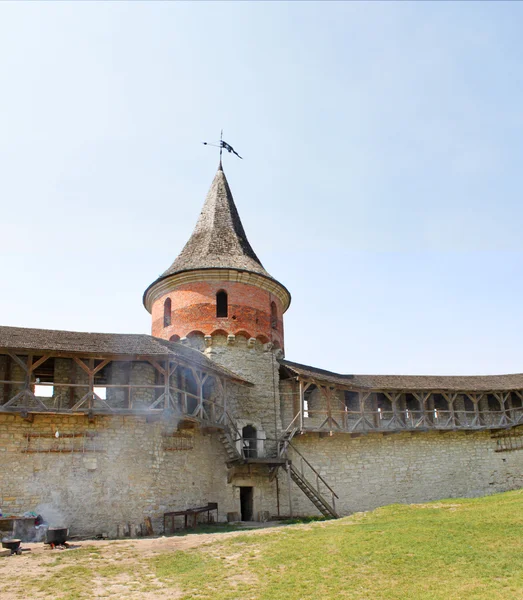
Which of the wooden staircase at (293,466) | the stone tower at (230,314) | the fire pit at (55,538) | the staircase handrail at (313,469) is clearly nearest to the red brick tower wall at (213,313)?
the stone tower at (230,314)

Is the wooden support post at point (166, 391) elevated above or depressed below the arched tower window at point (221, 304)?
below

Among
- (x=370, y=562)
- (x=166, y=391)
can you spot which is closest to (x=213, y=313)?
(x=166, y=391)

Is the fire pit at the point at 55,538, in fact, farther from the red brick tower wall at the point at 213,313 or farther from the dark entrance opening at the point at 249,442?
the red brick tower wall at the point at 213,313

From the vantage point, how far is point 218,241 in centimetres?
2470

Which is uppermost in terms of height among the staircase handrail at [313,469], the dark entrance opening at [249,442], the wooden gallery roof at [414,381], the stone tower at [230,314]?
the stone tower at [230,314]

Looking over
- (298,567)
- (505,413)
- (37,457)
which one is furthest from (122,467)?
(505,413)

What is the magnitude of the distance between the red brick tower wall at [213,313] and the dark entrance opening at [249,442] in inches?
135

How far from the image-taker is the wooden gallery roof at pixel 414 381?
77.7 feet

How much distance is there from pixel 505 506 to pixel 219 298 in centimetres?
1247

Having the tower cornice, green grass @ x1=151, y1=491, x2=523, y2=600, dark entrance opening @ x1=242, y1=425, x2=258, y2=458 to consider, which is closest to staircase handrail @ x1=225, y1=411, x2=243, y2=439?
dark entrance opening @ x1=242, y1=425, x2=258, y2=458

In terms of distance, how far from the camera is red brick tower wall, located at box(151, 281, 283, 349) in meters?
22.3

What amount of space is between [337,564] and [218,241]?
1590 cm

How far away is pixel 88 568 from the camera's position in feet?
35.7

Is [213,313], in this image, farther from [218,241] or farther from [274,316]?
[218,241]
